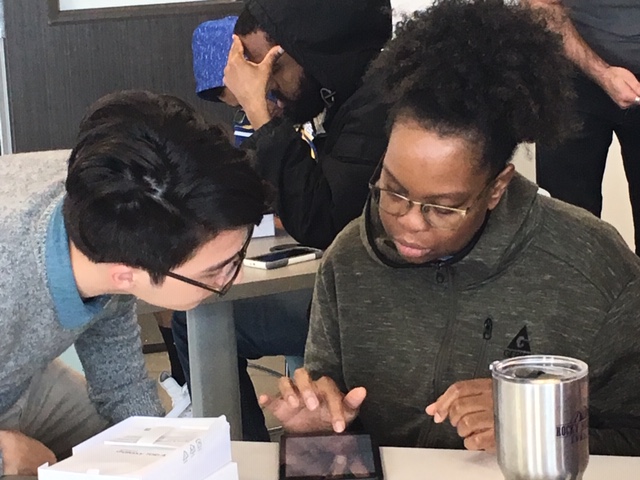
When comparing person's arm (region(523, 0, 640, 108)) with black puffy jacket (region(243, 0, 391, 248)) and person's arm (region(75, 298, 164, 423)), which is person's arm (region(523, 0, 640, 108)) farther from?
person's arm (region(75, 298, 164, 423))

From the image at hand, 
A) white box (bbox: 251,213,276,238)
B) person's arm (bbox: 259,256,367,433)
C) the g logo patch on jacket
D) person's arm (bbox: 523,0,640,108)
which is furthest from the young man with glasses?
person's arm (bbox: 523,0,640,108)

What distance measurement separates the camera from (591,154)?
6.66 feet

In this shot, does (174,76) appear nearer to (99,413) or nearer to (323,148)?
(323,148)

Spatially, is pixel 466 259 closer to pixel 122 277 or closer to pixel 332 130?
pixel 122 277

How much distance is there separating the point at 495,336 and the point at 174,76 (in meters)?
1.87

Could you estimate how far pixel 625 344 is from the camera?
118 cm

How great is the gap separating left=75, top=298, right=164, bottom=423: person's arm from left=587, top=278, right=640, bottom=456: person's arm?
26.5 inches

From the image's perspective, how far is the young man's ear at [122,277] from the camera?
109cm

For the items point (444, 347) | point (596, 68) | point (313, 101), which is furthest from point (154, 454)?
point (596, 68)

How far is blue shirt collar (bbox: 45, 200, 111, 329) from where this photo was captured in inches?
44.0

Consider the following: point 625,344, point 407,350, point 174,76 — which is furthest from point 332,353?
point 174,76

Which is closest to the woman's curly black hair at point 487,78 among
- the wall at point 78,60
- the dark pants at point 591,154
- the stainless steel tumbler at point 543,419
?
the stainless steel tumbler at point 543,419

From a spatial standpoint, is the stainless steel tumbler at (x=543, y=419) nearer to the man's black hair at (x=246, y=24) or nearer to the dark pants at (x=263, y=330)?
the man's black hair at (x=246, y=24)

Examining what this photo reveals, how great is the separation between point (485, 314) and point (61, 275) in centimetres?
56
